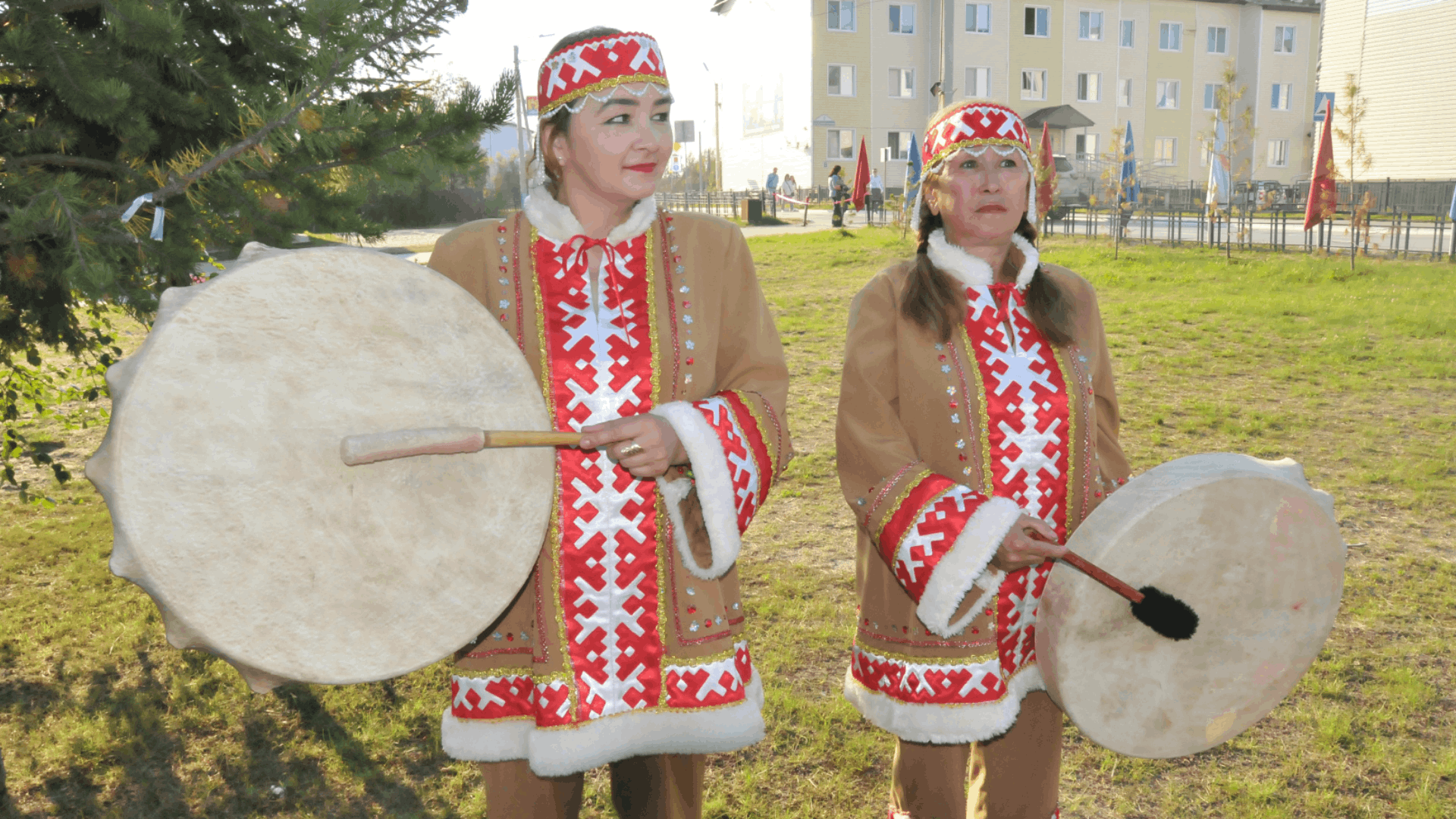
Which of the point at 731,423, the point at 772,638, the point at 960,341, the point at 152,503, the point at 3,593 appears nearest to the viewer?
the point at 152,503

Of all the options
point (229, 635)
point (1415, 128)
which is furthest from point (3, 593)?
point (1415, 128)

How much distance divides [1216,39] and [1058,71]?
26.5 ft

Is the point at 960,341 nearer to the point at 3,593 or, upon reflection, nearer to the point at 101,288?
the point at 101,288

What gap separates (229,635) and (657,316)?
99cm

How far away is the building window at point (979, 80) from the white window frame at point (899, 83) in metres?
2.07

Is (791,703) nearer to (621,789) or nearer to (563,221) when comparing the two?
(621,789)

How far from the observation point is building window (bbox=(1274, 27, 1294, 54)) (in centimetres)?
4234

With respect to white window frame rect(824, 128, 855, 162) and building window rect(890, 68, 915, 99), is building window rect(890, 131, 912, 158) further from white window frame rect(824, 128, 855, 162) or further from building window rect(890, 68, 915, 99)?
white window frame rect(824, 128, 855, 162)

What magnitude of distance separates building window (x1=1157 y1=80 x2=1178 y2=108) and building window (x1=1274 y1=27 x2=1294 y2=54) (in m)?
4.78

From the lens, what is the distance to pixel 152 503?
1556 mm

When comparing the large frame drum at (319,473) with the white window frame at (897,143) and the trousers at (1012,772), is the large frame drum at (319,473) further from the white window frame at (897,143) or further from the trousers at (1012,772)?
the white window frame at (897,143)

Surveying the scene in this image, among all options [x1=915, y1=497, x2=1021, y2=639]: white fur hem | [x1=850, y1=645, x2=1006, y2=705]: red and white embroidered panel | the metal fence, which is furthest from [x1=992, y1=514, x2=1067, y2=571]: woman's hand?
the metal fence

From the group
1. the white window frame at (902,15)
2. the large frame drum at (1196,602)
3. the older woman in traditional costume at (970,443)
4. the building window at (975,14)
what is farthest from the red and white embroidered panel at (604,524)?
the building window at (975,14)

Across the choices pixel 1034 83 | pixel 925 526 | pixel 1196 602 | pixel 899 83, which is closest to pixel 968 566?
pixel 925 526
